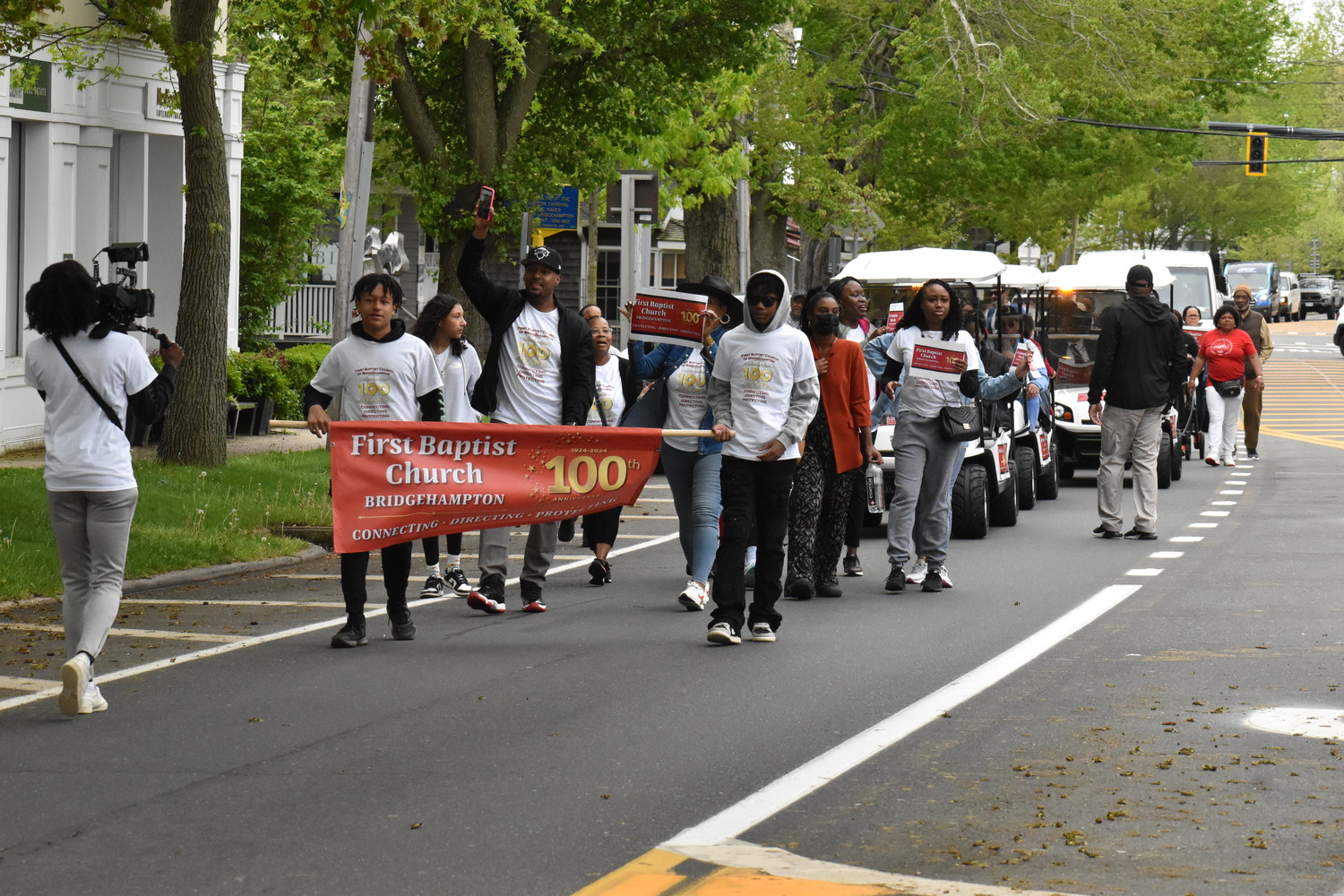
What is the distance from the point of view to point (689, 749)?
7.23 m

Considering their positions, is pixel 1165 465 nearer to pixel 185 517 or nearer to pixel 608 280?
pixel 185 517

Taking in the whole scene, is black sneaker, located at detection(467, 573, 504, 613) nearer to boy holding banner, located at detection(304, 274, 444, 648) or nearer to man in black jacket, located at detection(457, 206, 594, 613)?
man in black jacket, located at detection(457, 206, 594, 613)

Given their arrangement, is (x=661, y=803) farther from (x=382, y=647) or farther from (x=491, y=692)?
(x=382, y=647)

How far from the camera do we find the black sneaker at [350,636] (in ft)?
31.7

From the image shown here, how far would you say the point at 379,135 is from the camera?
24703mm

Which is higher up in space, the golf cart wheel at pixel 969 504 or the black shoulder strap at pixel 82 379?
the black shoulder strap at pixel 82 379

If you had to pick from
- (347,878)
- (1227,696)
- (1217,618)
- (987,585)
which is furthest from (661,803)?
(987,585)

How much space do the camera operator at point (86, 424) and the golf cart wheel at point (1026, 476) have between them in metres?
10.8

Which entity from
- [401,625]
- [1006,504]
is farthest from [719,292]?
[1006,504]

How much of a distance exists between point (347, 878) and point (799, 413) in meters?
4.60

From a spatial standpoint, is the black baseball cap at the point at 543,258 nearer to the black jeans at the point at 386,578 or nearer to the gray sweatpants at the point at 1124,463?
the black jeans at the point at 386,578

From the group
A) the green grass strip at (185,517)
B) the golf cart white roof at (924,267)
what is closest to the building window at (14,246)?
the green grass strip at (185,517)

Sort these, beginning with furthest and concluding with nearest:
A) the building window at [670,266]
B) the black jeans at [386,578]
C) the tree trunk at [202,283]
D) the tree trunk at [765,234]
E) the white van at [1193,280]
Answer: the building window at [670,266], the tree trunk at [765,234], the white van at [1193,280], the tree trunk at [202,283], the black jeans at [386,578]

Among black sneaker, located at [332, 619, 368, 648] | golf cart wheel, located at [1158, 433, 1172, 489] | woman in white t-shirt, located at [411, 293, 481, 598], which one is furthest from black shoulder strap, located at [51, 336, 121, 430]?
golf cart wheel, located at [1158, 433, 1172, 489]
